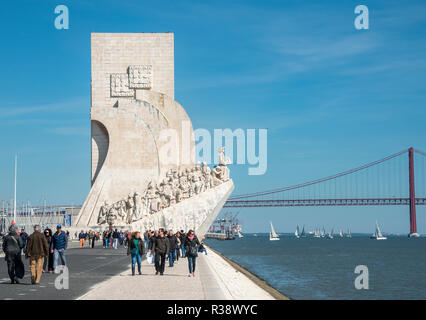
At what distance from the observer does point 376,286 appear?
15672mm

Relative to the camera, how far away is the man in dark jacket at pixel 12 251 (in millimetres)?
7961

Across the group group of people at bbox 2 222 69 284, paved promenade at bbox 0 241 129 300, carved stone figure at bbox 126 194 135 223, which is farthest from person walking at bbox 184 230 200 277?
carved stone figure at bbox 126 194 135 223

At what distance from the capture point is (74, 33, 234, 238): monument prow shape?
22438mm

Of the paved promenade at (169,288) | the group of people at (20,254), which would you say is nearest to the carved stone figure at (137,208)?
the paved promenade at (169,288)

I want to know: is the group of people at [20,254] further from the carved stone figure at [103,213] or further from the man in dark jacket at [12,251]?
the carved stone figure at [103,213]

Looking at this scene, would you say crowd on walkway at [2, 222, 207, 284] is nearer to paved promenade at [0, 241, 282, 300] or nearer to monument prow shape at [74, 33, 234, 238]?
paved promenade at [0, 241, 282, 300]

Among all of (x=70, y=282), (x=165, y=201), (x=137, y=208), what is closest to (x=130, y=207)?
(x=137, y=208)

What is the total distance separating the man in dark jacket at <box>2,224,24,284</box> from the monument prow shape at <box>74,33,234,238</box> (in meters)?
12.9

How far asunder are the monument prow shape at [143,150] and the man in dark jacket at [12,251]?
12.9m

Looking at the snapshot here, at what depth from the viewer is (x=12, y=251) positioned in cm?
799

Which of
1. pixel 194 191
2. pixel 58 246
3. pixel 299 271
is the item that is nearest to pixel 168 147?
pixel 194 191
